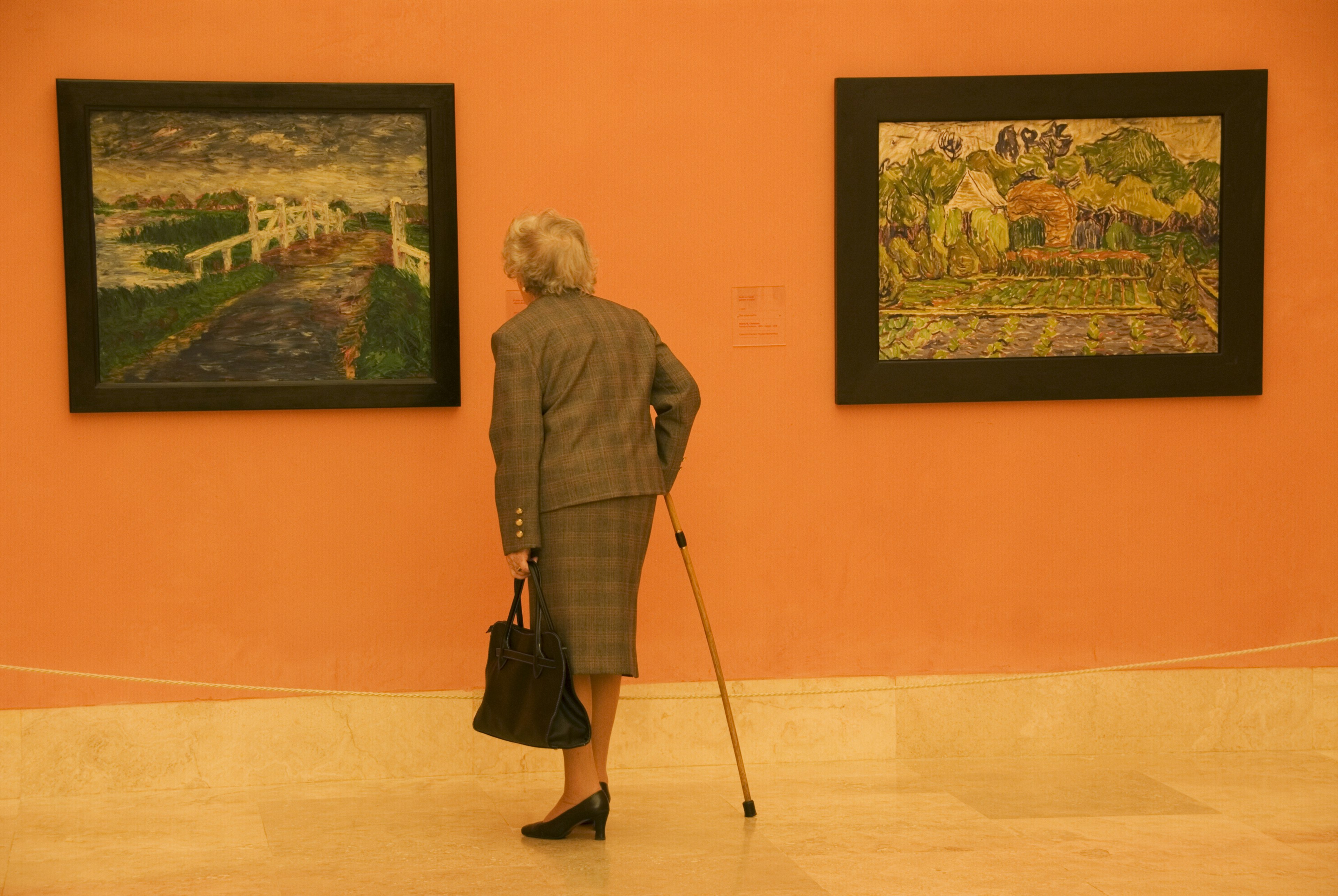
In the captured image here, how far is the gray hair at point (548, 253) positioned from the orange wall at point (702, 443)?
2.22 feet

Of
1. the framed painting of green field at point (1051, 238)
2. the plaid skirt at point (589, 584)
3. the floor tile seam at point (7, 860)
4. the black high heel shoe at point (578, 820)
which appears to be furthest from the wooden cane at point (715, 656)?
the floor tile seam at point (7, 860)

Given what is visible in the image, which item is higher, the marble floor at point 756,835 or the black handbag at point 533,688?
the black handbag at point 533,688

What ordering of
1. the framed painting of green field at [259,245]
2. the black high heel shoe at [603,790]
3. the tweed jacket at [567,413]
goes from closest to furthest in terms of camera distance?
1. the tweed jacket at [567,413]
2. the black high heel shoe at [603,790]
3. the framed painting of green field at [259,245]

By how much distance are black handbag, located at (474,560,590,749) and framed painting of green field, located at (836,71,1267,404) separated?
4.81 ft

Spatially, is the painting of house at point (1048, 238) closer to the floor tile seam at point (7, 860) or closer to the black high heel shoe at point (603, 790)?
the black high heel shoe at point (603, 790)

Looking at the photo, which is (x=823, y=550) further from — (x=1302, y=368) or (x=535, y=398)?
(x=1302, y=368)

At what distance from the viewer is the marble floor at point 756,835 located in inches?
137

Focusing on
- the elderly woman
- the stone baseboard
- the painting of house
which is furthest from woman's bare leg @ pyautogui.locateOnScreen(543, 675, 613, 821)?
the painting of house

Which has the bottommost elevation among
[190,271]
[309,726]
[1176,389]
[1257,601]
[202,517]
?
[309,726]

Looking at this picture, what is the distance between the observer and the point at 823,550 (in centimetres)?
473

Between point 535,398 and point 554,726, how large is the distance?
34.4 inches

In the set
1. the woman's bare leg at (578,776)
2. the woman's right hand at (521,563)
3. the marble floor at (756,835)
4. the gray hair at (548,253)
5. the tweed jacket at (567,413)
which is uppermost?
the gray hair at (548,253)

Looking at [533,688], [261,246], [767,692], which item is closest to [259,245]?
[261,246]

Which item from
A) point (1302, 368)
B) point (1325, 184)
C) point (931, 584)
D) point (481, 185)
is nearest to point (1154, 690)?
point (931, 584)
